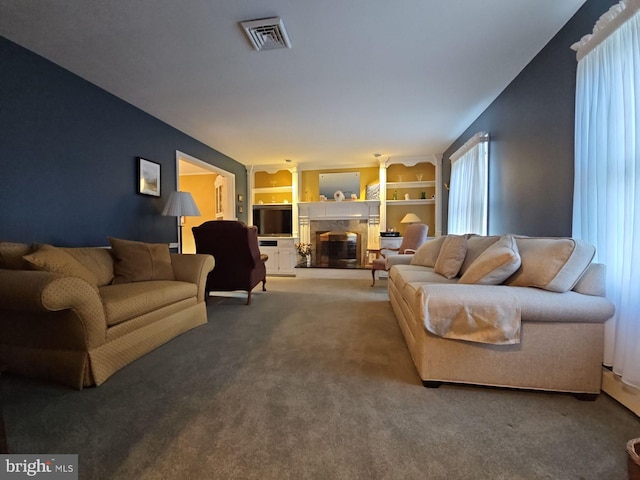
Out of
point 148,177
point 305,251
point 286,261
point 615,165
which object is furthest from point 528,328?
point 305,251

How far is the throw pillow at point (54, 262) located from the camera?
169 centimetres

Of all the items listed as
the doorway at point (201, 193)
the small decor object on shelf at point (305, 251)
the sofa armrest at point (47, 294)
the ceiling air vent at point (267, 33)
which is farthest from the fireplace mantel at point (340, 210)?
the sofa armrest at point (47, 294)

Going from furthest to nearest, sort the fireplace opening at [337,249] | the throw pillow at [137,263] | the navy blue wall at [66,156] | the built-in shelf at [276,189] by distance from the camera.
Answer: the built-in shelf at [276,189] → the fireplace opening at [337,249] → the throw pillow at [137,263] → the navy blue wall at [66,156]

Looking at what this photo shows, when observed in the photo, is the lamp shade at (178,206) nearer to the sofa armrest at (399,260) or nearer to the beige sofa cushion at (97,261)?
the beige sofa cushion at (97,261)

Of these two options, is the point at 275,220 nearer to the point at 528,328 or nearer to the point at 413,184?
the point at 413,184

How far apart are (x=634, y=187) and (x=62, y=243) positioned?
411 centimetres

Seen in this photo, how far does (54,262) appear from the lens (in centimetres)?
178

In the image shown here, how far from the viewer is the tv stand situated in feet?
18.1

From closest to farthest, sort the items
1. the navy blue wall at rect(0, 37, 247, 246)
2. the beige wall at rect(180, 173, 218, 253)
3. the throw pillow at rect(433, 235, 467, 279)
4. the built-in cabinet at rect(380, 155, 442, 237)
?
the navy blue wall at rect(0, 37, 247, 246), the throw pillow at rect(433, 235, 467, 279), the built-in cabinet at rect(380, 155, 442, 237), the beige wall at rect(180, 173, 218, 253)

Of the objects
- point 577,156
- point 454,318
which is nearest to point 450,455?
point 454,318

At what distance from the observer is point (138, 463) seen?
1054 mm

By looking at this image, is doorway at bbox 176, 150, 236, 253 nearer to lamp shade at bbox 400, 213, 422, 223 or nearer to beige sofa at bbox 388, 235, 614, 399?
lamp shade at bbox 400, 213, 422, 223

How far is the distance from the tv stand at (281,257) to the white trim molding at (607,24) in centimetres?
456

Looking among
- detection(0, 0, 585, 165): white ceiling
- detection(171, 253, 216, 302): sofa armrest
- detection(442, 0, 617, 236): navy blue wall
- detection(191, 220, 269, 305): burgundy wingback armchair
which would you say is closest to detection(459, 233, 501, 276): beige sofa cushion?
detection(442, 0, 617, 236): navy blue wall
